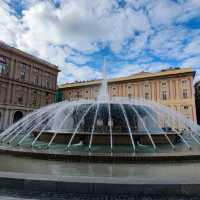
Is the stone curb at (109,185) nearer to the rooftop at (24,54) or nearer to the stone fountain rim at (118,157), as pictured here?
the stone fountain rim at (118,157)

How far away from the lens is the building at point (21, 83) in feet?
128

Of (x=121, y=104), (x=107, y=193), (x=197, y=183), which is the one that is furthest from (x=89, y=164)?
(x=121, y=104)

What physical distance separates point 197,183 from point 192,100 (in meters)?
42.6

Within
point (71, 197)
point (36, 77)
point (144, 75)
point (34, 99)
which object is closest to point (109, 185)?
point (71, 197)

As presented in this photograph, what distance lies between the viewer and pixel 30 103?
1779 inches

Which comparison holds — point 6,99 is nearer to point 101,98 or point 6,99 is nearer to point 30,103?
point 30,103

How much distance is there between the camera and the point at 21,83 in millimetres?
42688

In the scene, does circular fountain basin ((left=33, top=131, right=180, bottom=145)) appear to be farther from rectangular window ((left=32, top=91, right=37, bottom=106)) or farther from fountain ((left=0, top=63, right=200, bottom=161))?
rectangular window ((left=32, top=91, right=37, bottom=106))

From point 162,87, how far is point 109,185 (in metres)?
45.3

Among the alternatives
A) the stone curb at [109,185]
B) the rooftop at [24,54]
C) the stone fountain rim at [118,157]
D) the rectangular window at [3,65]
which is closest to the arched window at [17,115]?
the rectangular window at [3,65]

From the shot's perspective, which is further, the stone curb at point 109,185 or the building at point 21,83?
the building at point 21,83


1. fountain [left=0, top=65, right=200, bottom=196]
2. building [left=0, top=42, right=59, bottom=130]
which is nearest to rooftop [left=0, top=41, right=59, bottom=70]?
building [left=0, top=42, right=59, bottom=130]

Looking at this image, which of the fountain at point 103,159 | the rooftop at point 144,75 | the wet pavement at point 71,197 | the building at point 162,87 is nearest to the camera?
the wet pavement at point 71,197

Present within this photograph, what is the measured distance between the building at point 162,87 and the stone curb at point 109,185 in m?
36.1
